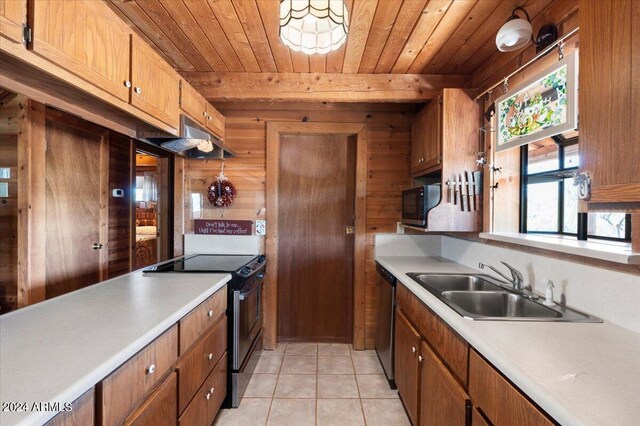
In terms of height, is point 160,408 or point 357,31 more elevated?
point 357,31

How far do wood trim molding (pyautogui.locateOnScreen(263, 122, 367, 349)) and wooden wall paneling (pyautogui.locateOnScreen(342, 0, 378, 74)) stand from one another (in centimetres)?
64

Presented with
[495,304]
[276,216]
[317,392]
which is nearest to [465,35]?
[495,304]

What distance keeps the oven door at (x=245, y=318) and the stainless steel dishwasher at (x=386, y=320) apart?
41.2 inches

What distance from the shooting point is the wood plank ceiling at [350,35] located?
5.25 ft

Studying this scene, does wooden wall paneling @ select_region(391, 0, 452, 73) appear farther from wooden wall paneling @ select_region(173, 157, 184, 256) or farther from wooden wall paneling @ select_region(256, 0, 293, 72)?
wooden wall paneling @ select_region(173, 157, 184, 256)

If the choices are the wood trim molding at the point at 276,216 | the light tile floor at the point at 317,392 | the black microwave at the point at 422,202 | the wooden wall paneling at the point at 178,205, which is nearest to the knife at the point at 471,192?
the black microwave at the point at 422,202

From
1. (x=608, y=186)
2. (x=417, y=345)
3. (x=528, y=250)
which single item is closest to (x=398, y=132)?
(x=528, y=250)

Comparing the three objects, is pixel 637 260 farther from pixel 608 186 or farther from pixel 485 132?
pixel 485 132

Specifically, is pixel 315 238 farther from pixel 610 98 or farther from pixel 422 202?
pixel 610 98

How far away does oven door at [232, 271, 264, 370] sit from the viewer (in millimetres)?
2014

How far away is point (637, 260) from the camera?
1060 mm

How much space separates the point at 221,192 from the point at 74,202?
110 centimetres

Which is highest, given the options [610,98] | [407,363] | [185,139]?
[185,139]

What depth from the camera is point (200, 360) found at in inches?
61.5
